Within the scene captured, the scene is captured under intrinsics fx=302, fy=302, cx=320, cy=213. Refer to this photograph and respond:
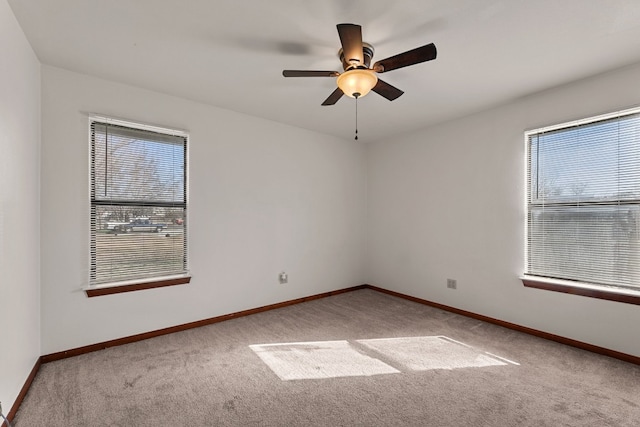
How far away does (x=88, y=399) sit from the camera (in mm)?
2057

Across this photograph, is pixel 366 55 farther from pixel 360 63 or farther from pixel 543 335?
pixel 543 335

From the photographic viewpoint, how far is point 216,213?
3.53m

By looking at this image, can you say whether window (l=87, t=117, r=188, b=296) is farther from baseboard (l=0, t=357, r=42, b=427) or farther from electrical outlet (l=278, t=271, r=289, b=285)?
electrical outlet (l=278, t=271, r=289, b=285)

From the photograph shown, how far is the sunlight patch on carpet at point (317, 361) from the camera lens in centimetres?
241

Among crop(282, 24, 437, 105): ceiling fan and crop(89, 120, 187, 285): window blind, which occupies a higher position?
crop(282, 24, 437, 105): ceiling fan

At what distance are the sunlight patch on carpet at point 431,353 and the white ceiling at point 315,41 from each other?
2530mm

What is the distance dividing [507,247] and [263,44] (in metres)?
3.26

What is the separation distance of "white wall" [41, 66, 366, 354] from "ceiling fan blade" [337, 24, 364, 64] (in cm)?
211

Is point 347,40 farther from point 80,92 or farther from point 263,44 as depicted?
point 80,92

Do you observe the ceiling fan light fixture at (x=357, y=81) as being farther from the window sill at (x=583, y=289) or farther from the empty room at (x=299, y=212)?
the window sill at (x=583, y=289)

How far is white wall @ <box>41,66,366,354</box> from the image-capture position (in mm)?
2611

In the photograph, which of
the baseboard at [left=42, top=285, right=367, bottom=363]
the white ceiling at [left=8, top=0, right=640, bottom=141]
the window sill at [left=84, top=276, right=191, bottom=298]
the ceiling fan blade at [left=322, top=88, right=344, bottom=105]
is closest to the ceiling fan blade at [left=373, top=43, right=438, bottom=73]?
the white ceiling at [left=8, top=0, right=640, bottom=141]

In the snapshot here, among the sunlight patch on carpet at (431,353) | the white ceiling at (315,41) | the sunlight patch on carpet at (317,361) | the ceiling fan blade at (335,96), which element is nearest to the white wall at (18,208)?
the white ceiling at (315,41)

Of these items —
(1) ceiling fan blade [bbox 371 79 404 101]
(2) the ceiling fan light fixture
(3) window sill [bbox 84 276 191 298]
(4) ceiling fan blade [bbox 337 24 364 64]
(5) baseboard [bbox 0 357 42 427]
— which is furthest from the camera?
(3) window sill [bbox 84 276 191 298]
